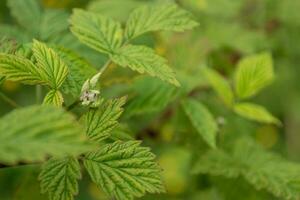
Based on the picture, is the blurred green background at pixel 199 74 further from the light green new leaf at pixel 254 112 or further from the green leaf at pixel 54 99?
the green leaf at pixel 54 99

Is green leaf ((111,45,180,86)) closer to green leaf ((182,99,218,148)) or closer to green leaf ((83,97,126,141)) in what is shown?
green leaf ((83,97,126,141))

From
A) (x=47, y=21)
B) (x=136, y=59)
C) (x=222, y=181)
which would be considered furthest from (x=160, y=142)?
(x=136, y=59)

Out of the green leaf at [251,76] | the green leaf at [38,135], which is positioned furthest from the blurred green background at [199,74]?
the green leaf at [38,135]

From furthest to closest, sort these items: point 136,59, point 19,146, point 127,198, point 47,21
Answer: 1. point 47,21
2. point 136,59
3. point 127,198
4. point 19,146

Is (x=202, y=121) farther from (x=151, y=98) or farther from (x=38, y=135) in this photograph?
(x=38, y=135)

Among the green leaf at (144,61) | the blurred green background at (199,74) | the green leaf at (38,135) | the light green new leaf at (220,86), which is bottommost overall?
the blurred green background at (199,74)

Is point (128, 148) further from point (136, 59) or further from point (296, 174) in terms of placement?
point (296, 174)

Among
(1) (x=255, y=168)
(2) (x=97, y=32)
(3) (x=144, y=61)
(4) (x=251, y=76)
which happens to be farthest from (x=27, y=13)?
(1) (x=255, y=168)
